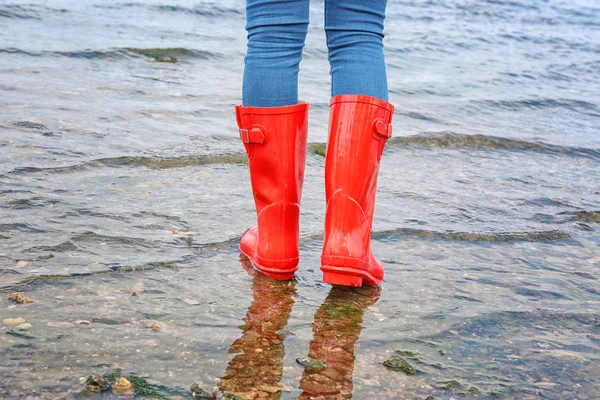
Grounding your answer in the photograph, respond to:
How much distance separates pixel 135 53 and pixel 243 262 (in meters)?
4.66

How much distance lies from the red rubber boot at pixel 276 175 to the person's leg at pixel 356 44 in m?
0.16

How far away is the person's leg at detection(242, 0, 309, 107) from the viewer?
204 centimetres

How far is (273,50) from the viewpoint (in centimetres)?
209

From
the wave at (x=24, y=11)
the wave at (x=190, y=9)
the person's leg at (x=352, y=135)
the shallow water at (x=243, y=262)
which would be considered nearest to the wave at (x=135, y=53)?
the shallow water at (x=243, y=262)

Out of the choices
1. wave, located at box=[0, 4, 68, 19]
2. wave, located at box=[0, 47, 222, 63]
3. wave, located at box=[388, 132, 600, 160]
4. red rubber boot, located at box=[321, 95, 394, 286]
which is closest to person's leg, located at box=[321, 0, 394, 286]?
red rubber boot, located at box=[321, 95, 394, 286]

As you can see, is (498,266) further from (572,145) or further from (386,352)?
(572,145)

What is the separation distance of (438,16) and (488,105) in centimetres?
644

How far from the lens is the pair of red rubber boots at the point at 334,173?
7.03 ft

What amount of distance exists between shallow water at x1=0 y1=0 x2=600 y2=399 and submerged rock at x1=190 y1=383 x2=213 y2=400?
0.12ft

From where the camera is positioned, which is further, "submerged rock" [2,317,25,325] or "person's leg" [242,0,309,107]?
"person's leg" [242,0,309,107]

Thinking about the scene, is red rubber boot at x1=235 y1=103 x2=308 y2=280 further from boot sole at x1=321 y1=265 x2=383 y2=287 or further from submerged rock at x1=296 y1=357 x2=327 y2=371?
submerged rock at x1=296 y1=357 x2=327 y2=371

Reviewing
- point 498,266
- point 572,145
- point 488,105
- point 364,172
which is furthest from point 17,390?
point 488,105

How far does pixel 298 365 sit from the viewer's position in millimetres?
1739

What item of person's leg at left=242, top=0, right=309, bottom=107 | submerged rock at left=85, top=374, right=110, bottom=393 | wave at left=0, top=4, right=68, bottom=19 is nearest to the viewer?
submerged rock at left=85, top=374, right=110, bottom=393
